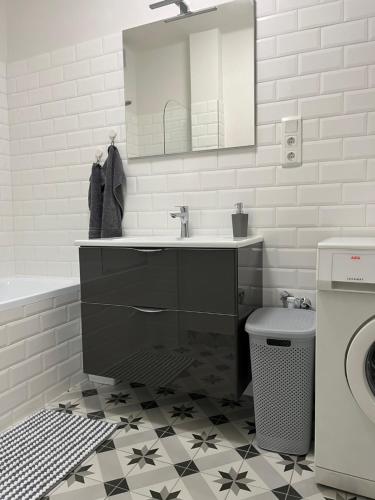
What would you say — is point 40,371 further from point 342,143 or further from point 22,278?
point 342,143

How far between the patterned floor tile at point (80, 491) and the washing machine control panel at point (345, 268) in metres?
1.08

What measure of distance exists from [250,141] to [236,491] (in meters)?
1.55

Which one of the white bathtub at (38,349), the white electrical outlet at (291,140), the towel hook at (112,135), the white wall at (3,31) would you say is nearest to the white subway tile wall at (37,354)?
the white bathtub at (38,349)

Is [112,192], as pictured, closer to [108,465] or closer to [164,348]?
[164,348]

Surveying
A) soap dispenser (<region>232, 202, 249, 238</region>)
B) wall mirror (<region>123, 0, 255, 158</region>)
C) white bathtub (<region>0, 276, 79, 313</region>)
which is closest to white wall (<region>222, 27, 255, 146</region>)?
wall mirror (<region>123, 0, 255, 158</region>)

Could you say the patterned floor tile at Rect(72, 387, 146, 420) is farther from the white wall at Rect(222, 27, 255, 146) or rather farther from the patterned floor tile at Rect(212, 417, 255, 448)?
the white wall at Rect(222, 27, 255, 146)

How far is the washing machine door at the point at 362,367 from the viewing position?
1308 millimetres

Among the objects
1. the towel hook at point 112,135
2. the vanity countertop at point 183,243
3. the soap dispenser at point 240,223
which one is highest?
the towel hook at point 112,135

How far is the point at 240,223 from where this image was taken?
197cm

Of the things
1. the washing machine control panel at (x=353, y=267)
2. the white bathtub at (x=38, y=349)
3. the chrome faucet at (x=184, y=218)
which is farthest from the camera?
the chrome faucet at (x=184, y=218)

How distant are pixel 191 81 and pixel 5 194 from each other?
5.06ft

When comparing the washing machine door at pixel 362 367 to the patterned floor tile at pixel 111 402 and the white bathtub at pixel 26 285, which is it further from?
the white bathtub at pixel 26 285

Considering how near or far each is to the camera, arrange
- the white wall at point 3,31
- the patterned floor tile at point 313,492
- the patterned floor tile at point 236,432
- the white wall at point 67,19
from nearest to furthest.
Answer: the patterned floor tile at point 313,492 < the patterned floor tile at point 236,432 < the white wall at point 67,19 < the white wall at point 3,31

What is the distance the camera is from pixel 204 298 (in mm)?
1729
